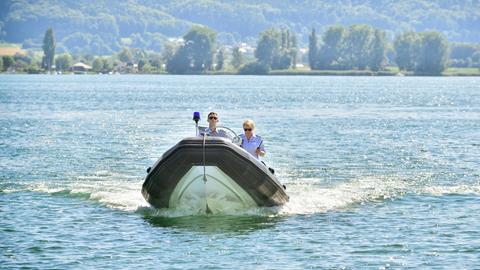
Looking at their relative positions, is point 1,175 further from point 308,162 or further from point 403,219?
point 403,219

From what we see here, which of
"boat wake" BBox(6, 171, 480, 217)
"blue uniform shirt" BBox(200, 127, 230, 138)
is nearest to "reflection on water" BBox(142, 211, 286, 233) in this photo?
"boat wake" BBox(6, 171, 480, 217)

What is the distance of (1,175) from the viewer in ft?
102

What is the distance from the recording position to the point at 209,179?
881 inches

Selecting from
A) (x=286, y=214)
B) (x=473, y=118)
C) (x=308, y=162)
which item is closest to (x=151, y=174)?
(x=286, y=214)

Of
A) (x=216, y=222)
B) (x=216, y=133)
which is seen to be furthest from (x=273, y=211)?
(x=216, y=133)

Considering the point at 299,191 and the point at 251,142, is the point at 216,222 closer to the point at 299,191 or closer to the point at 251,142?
the point at 251,142

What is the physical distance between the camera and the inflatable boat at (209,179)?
21984 mm

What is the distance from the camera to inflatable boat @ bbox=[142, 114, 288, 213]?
72.1 ft

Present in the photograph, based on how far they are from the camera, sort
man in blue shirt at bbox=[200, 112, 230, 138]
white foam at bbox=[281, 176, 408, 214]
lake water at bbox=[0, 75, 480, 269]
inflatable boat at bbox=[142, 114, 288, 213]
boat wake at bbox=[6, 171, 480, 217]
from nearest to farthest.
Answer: lake water at bbox=[0, 75, 480, 269] < inflatable boat at bbox=[142, 114, 288, 213] < man in blue shirt at bbox=[200, 112, 230, 138] < boat wake at bbox=[6, 171, 480, 217] < white foam at bbox=[281, 176, 408, 214]

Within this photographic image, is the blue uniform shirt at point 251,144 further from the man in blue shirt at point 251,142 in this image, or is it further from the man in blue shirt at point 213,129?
the man in blue shirt at point 213,129

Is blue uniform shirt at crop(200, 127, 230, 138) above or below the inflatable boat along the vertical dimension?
above

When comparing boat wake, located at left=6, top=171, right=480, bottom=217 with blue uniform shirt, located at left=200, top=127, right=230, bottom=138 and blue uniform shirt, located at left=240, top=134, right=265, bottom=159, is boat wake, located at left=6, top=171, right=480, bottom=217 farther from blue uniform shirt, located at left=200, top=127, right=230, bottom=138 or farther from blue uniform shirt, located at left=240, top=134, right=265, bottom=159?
blue uniform shirt, located at left=200, top=127, right=230, bottom=138

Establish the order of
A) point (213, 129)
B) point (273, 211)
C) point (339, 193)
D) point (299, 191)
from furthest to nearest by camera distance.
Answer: point (299, 191)
point (339, 193)
point (273, 211)
point (213, 129)

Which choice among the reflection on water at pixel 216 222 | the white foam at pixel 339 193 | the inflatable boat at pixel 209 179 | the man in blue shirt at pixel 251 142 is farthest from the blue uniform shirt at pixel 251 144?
the white foam at pixel 339 193
